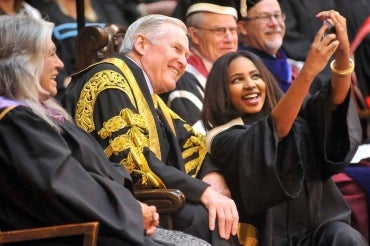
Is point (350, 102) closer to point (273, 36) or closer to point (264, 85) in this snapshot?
point (264, 85)

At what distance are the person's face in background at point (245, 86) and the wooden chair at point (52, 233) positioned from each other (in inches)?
62.9

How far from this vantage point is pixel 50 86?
14.4 ft

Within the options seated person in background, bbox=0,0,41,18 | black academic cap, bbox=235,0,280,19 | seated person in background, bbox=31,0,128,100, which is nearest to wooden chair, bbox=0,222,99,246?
seated person in background, bbox=31,0,128,100

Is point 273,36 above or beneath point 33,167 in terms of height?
beneath

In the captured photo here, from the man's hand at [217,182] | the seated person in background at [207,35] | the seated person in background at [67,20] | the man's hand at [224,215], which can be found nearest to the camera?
the man's hand at [224,215]

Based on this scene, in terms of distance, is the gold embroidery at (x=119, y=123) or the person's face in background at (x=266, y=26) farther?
the person's face in background at (x=266, y=26)

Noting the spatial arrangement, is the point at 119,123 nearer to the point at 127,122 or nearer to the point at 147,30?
the point at 127,122

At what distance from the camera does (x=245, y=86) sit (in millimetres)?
5383

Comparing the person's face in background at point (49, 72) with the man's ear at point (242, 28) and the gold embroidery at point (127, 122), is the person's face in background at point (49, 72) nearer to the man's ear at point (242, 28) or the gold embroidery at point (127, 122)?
the gold embroidery at point (127, 122)

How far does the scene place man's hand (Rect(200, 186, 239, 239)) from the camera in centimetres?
476

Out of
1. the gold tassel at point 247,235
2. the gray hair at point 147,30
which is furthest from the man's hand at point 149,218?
the gray hair at point 147,30

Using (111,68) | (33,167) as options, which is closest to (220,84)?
(111,68)

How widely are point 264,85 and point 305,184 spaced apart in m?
0.51

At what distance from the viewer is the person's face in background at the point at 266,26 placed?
23.3 ft
